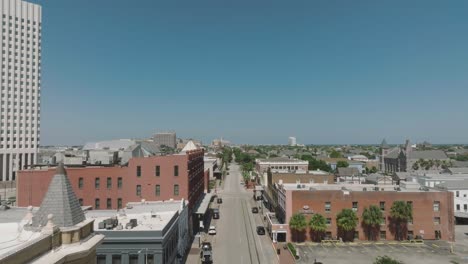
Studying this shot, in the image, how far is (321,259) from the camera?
5134 cm

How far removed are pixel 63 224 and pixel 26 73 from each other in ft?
527

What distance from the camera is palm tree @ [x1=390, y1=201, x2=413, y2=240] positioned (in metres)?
60.2

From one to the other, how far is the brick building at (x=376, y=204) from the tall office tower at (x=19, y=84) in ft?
417

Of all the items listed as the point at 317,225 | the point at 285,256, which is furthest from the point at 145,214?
the point at 317,225

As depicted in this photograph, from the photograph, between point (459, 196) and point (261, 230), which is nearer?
point (261, 230)

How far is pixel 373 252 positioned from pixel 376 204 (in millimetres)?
9789

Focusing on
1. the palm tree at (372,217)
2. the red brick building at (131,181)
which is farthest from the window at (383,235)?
the red brick building at (131,181)

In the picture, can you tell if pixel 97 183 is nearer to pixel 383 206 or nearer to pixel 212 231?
pixel 212 231

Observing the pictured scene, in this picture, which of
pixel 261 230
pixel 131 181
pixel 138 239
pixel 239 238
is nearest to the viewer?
pixel 138 239

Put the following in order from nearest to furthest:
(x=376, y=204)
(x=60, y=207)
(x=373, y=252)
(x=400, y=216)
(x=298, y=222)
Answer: (x=60, y=207) → (x=373, y=252) → (x=298, y=222) → (x=400, y=216) → (x=376, y=204)

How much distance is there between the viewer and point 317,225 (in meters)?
59.3

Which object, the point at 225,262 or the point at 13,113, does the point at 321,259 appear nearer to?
the point at 225,262

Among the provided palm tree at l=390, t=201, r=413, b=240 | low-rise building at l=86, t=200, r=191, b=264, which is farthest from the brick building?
low-rise building at l=86, t=200, r=191, b=264

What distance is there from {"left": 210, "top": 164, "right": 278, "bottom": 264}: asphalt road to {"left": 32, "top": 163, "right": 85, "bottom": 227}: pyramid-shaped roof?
38.4 metres
